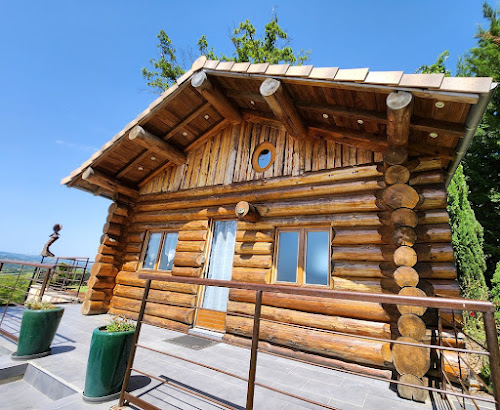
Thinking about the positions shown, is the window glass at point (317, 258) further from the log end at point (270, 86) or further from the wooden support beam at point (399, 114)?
the log end at point (270, 86)

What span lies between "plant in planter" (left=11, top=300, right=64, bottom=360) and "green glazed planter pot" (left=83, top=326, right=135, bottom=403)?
1.77 meters

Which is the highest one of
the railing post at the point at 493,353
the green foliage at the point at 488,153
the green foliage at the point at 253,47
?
the green foliage at the point at 253,47

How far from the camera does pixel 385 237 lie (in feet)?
15.1

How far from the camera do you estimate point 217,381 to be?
3.54 m

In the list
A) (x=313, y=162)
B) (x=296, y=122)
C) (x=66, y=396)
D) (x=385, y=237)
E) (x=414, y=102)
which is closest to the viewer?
(x=66, y=396)

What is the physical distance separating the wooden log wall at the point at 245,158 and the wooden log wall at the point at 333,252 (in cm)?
23

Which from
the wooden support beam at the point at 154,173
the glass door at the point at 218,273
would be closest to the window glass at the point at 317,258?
the glass door at the point at 218,273

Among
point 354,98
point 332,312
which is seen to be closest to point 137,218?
point 332,312

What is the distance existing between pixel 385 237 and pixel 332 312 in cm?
172

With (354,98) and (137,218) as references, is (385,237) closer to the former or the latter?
(354,98)

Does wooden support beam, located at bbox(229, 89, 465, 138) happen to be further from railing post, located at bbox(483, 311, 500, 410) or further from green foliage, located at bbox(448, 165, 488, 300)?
green foliage, located at bbox(448, 165, 488, 300)

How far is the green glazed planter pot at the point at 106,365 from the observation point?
9.69 ft

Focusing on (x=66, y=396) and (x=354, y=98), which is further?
(x=354, y=98)

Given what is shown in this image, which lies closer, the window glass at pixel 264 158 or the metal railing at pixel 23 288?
the metal railing at pixel 23 288
